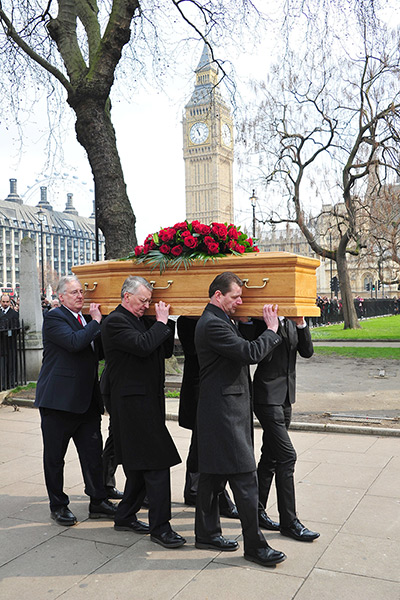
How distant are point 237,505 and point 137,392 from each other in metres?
1.06

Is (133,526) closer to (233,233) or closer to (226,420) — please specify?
(226,420)

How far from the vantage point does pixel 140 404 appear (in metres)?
4.48

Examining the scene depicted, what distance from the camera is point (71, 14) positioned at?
1183cm

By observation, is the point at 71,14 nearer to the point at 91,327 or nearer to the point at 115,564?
the point at 91,327

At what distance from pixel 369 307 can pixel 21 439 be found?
4581 centimetres

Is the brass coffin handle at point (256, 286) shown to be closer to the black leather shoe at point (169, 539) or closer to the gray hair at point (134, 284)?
the gray hair at point (134, 284)

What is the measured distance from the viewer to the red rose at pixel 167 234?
4844mm

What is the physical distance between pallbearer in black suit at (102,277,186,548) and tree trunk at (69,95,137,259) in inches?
303

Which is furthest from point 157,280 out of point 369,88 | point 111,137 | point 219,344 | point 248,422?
point 369,88

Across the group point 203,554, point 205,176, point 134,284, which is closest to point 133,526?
point 203,554

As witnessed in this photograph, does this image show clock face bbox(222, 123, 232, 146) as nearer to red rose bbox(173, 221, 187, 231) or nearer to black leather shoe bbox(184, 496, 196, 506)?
red rose bbox(173, 221, 187, 231)

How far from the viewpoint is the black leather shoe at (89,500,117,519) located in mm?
4965

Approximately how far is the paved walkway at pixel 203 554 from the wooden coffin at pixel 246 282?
1647mm

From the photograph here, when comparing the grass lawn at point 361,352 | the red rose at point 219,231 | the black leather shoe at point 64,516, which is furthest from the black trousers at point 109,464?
the grass lawn at point 361,352
